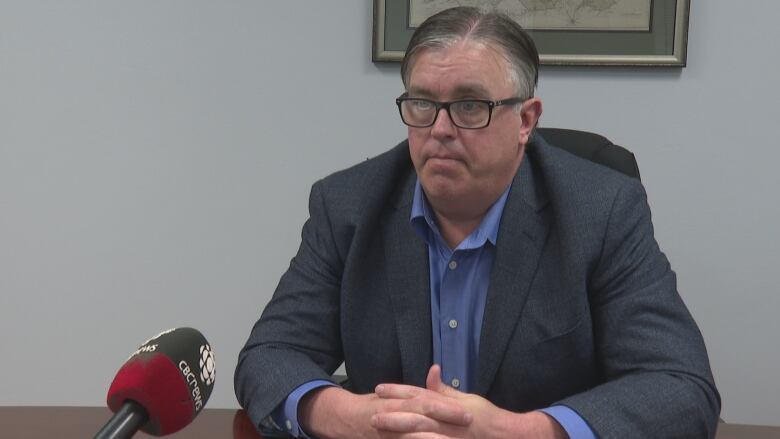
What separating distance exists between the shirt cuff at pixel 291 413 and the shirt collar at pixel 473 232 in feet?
1.39

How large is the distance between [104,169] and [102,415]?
4.75ft

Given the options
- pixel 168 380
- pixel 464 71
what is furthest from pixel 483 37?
pixel 168 380

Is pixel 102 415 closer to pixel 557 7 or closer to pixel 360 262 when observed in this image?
pixel 360 262

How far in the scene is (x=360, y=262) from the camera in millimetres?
1723

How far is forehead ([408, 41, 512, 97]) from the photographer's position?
1.58 metres

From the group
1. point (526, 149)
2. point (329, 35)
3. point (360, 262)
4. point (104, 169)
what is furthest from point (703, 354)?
point (104, 169)

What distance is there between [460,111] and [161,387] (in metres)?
0.89

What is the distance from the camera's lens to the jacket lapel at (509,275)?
1606 mm

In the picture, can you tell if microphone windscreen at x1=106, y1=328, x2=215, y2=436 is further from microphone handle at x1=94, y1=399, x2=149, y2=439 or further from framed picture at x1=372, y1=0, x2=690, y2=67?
framed picture at x1=372, y1=0, x2=690, y2=67

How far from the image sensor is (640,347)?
58.9 inches

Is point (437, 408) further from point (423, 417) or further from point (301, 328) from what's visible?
point (301, 328)

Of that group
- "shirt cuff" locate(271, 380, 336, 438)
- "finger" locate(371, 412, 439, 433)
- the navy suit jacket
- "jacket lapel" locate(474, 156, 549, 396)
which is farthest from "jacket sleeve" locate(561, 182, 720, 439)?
"shirt cuff" locate(271, 380, 336, 438)

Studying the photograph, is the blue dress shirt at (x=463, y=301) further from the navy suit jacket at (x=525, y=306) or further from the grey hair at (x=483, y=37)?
the grey hair at (x=483, y=37)

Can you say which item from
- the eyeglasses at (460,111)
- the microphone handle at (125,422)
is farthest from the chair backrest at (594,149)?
the microphone handle at (125,422)
